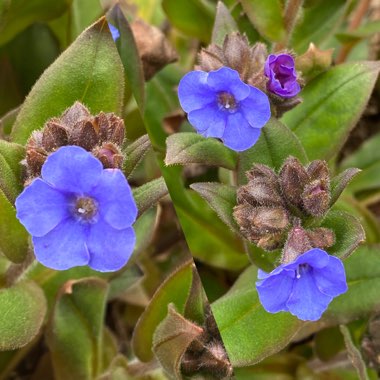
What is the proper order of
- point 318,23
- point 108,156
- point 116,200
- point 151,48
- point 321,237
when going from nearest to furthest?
1. point 116,200
2. point 108,156
3. point 321,237
4. point 151,48
5. point 318,23

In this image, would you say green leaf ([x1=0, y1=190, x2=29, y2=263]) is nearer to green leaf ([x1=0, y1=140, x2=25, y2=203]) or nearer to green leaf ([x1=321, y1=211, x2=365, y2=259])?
green leaf ([x1=0, y1=140, x2=25, y2=203])

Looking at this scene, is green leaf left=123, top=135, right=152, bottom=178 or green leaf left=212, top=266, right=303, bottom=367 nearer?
green leaf left=123, top=135, right=152, bottom=178

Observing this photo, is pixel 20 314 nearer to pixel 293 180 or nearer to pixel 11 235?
pixel 11 235

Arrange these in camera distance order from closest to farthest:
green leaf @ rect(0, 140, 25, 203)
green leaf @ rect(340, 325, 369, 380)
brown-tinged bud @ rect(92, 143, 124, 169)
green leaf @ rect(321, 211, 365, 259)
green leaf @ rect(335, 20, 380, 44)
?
brown-tinged bud @ rect(92, 143, 124, 169) < green leaf @ rect(0, 140, 25, 203) < green leaf @ rect(321, 211, 365, 259) < green leaf @ rect(340, 325, 369, 380) < green leaf @ rect(335, 20, 380, 44)

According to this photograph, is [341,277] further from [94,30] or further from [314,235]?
[94,30]

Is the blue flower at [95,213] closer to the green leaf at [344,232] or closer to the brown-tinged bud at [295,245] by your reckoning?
the brown-tinged bud at [295,245]

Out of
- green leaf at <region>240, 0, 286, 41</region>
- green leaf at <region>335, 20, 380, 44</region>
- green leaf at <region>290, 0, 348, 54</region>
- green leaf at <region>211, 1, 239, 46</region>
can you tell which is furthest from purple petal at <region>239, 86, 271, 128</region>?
green leaf at <region>335, 20, 380, 44</region>

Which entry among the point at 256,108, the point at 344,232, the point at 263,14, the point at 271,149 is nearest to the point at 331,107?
the point at 263,14
